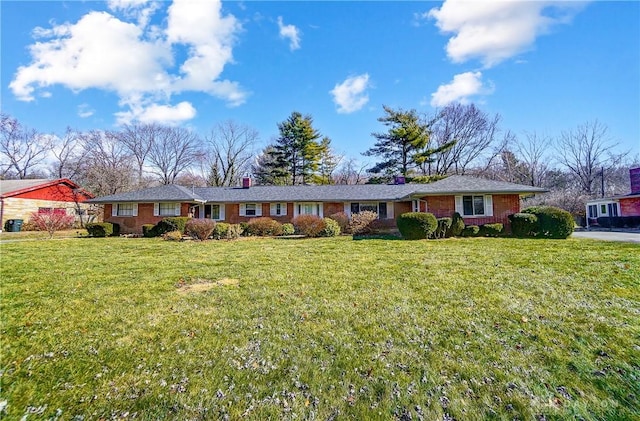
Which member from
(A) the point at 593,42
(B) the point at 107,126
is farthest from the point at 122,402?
(B) the point at 107,126

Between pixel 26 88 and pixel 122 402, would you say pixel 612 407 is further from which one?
pixel 26 88

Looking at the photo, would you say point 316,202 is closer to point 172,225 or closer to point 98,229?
point 172,225

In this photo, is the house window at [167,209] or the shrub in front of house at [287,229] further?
the house window at [167,209]

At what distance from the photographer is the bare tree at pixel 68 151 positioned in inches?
1355

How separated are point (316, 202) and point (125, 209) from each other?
46.1 feet

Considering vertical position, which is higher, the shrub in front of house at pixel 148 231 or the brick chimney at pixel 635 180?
the brick chimney at pixel 635 180

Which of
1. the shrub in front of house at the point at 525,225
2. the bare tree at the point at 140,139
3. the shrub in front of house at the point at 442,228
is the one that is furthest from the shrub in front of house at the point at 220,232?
the bare tree at the point at 140,139

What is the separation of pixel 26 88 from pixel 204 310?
16.8 meters

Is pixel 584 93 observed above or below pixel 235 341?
above

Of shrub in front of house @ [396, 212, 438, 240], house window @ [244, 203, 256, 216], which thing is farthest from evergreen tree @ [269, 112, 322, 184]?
shrub in front of house @ [396, 212, 438, 240]

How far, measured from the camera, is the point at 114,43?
8641 mm

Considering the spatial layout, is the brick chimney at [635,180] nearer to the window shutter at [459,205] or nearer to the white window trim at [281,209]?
the window shutter at [459,205]

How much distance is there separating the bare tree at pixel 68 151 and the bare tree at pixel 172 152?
7.10m

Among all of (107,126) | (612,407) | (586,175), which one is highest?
(107,126)
